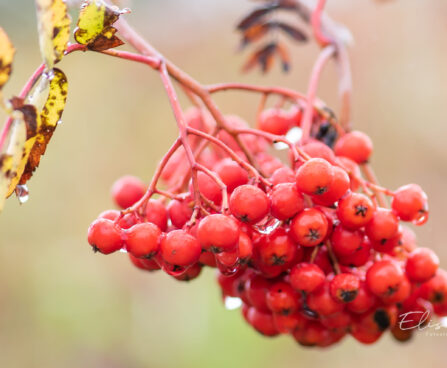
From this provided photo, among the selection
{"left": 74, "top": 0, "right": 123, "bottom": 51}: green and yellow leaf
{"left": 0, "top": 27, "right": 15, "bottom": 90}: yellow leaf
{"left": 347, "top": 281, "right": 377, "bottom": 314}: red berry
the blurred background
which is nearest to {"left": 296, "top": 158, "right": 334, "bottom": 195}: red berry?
{"left": 347, "top": 281, "right": 377, "bottom": 314}: red berry

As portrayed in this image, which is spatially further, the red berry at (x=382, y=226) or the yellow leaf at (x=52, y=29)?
the red berry at (x=382, y=226)

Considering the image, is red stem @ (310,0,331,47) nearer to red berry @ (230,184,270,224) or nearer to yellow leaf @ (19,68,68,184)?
red berry @ (230,184,270,224)

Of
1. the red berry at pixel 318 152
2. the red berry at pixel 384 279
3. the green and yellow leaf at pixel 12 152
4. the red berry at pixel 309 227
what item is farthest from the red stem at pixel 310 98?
the green and yellow leaf at pixel 12 152

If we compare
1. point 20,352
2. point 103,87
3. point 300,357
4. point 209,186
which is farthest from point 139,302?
point 209,186

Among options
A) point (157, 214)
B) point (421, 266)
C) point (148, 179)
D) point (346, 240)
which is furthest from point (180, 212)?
point (148, 179)

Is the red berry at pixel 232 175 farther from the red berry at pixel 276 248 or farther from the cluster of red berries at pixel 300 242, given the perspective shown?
the red berry at pixel 276 248
